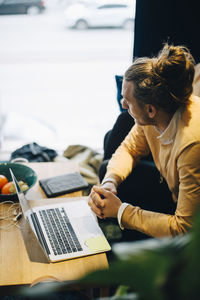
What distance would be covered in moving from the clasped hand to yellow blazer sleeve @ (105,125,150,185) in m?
0.25

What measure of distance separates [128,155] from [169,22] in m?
1.28

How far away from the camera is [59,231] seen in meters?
1.19

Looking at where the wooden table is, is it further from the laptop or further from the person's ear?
the person's ear

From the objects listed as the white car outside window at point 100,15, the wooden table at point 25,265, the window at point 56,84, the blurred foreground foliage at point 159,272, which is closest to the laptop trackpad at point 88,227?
the wooden table at point 25,265

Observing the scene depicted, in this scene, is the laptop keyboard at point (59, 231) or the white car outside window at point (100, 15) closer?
the laptop keyboard at point (59, 231)

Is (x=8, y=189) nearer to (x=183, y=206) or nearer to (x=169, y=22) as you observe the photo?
(x=183, y=206)

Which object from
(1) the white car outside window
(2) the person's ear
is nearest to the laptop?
(2) the person's ear

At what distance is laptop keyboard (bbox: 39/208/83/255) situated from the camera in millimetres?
1112

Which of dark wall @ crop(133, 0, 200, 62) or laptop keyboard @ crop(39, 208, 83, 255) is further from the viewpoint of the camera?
dark wall @ crop(133, 0, 200, 62)

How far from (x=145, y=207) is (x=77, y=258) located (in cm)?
65

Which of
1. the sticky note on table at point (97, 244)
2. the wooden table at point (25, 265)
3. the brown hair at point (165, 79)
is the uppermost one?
the brown hair at point (165, 79)

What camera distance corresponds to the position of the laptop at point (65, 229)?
3.61ft

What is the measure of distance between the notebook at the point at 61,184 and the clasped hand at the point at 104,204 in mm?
183

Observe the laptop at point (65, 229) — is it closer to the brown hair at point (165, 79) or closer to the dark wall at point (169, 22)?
the brown hair at point (165, 79)
